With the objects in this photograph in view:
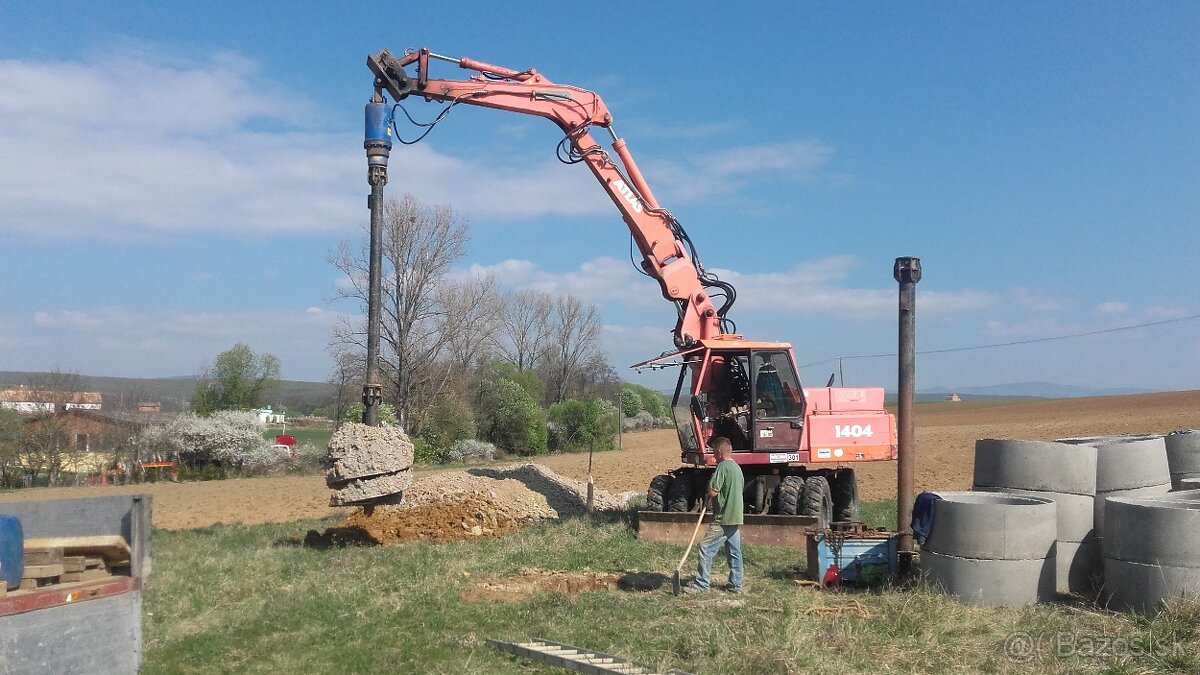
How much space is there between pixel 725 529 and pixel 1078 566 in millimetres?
3285

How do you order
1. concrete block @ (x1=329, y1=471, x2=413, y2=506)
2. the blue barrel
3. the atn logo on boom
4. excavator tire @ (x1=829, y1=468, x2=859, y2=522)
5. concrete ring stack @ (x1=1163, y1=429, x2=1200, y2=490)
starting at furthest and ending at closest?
1. the atn logo on boom
2. excavator tire @ (x1=829, y1=468, x2=859, y2=522)
3. concrete block @ (x1=329, y1=471, x2=413, y2=506)
4. concrete ring stack @ (x1=1163, y1=429, x2=1200, y2=490)
5. the blue barrel

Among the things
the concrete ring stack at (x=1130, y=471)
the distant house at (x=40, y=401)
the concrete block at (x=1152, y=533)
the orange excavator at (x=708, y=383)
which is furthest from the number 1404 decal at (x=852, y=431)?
the distant house at (x=40, y=401)

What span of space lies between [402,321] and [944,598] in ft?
112

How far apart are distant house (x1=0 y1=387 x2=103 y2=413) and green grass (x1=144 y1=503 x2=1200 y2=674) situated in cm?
2553

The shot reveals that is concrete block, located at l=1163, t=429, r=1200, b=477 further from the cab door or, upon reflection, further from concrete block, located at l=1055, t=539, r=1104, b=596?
the cab door

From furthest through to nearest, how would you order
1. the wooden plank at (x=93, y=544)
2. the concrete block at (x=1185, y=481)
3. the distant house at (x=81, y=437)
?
1. the distant house at (x=81, y=437)
2. the concrete block at (x=1185, y=481)
3. the wooden plank at (x=93, y=544)

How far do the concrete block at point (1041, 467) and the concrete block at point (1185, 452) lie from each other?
2434mm

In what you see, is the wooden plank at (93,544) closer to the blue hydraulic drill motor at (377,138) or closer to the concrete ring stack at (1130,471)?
the blue hydraulic drill motor at (377,138)

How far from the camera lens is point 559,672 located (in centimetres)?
693

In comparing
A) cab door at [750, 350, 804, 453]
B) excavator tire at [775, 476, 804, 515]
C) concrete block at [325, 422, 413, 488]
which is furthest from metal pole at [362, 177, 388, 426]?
excavator tire at [775, 476, 804, 515]

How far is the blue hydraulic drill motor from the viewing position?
13.4m

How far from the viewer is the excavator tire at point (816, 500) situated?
1309cm

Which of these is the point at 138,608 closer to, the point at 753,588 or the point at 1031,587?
the point at 753,588

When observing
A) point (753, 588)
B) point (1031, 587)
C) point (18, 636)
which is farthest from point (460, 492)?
point (18, 636)
